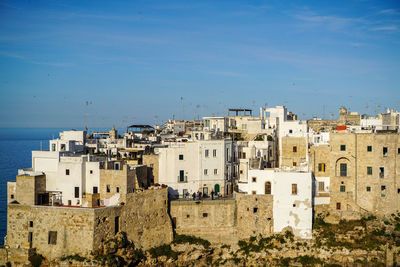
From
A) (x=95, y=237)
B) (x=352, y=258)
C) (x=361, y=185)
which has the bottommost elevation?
(x=352, y=258)

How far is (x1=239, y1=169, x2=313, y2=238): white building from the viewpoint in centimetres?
4038

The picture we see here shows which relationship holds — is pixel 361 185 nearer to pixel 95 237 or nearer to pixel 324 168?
pixel 324 168

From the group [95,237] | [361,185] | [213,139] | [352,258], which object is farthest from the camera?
[213,139]

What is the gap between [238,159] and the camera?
49.0 meters

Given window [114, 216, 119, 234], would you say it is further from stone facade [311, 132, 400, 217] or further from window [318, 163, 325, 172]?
window [318, 163, 325, 172]

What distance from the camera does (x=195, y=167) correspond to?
45281 millimetres

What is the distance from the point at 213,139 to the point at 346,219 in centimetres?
1517

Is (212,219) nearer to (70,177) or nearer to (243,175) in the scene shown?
(243,175)

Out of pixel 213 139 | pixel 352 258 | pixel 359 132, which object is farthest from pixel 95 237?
pixel 359 132

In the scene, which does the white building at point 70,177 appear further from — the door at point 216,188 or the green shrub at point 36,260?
the door at point 216,188

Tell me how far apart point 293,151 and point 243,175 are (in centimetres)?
619

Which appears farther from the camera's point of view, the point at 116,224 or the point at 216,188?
the point at 216,188

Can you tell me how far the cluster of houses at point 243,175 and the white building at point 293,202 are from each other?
88mm

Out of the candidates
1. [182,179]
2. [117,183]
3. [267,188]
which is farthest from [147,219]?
[267,188]
